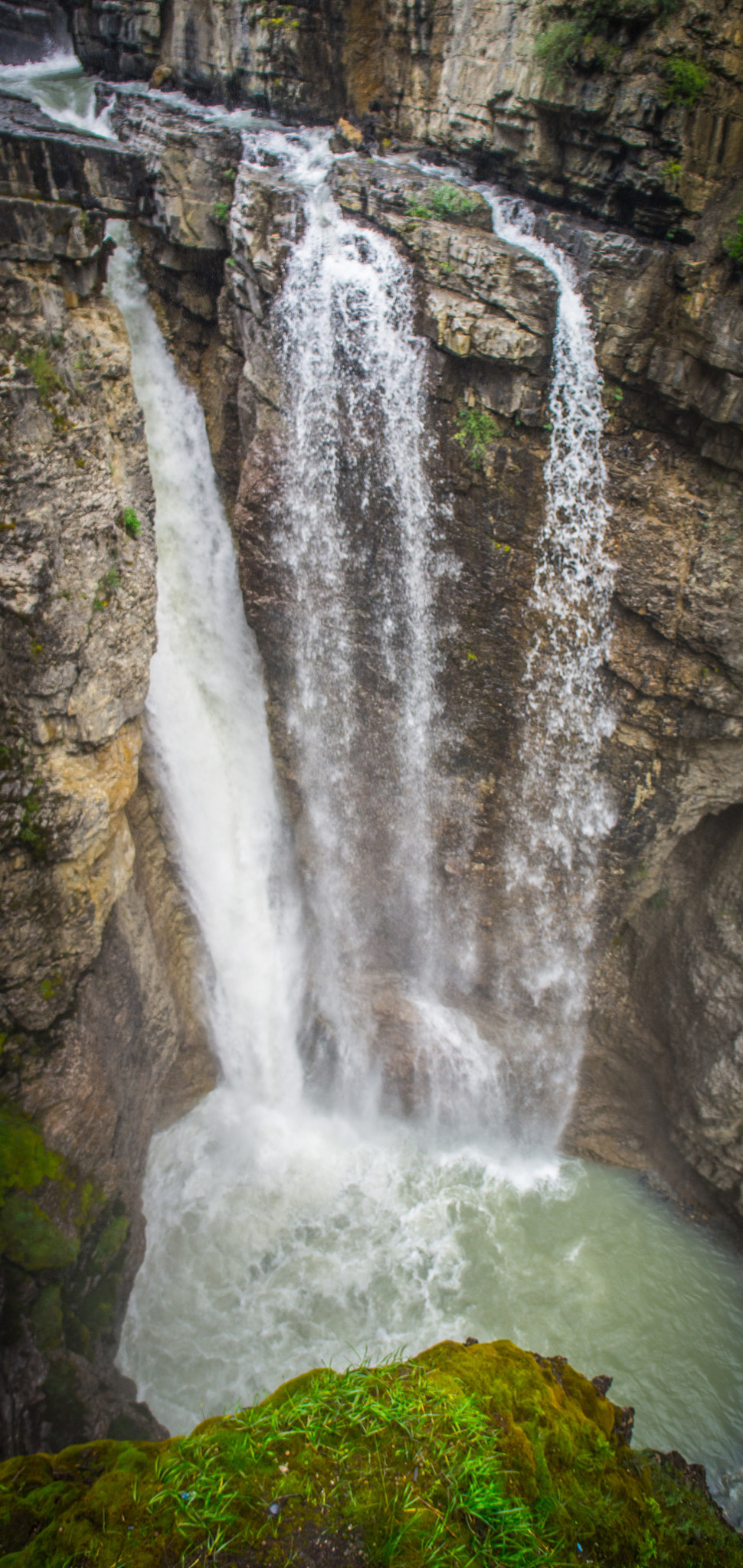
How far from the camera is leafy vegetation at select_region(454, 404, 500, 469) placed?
970 centimetres

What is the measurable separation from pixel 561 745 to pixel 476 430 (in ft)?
14.5

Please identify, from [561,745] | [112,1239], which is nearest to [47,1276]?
[112,1239]

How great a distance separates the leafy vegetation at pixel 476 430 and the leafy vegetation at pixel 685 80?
3801mm

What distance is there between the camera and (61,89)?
437 inches

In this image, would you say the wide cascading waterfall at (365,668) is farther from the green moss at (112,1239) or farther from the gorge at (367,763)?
the green moss at (112,1239)

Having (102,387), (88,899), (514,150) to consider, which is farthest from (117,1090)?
(514,150)

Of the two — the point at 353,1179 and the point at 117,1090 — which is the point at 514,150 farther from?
the point at 353,1179

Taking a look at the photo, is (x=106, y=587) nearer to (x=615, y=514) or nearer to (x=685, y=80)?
(x=615, y=514)

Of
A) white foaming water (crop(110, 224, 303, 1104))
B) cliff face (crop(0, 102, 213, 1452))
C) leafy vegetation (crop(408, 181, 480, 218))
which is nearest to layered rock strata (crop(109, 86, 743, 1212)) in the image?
leafy vegetation (crop(408, 181, 480, 218))

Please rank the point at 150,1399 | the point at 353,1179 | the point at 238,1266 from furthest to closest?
1. the point at 353,1179
2. the point at 238,1266
3. the point at 150,1399

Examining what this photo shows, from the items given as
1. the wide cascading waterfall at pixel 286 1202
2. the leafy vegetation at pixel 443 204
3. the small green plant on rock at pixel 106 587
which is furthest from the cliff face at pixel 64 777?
the leafy vegetation at pixel 443 204

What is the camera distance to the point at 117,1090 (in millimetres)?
9258

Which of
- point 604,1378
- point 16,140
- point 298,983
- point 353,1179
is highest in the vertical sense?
point 16,140

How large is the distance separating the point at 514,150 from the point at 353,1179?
47.3 ft
